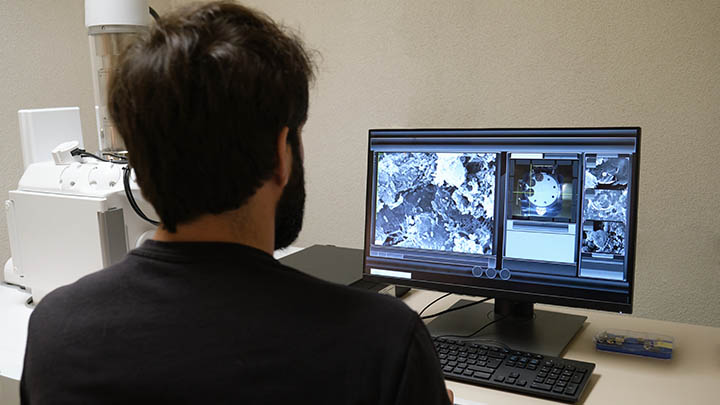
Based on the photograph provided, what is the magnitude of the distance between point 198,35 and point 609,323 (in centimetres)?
116

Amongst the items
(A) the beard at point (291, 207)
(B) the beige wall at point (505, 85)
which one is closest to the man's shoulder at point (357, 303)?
(A) the beard at point (291, 207)

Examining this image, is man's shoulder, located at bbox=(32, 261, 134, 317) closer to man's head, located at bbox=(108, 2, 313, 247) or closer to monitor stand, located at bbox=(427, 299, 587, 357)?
man's head, located at bbox=(108, 2, 313, 247)

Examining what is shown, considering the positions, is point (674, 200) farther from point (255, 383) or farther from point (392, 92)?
point (255, 383)

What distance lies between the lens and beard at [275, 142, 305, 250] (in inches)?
30.5

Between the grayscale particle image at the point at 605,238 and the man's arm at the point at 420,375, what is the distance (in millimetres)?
682

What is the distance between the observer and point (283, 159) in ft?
2.40

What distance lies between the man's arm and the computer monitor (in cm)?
64

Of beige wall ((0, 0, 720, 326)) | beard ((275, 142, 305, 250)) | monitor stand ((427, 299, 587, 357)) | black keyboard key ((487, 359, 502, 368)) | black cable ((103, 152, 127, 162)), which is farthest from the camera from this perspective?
beige wall ((0, 0, 720, 326))

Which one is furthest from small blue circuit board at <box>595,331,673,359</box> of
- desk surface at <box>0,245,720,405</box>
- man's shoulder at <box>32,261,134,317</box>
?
man's shoulder at <box>32,261,134,317</box>

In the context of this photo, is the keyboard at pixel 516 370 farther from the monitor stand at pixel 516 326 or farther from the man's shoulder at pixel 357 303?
the man's shoulder at pixel 357 303

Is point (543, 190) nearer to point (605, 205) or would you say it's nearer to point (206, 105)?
point (605, 205)

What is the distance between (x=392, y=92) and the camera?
2512 mm

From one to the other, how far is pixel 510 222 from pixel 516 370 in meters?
0.31

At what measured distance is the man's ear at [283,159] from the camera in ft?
2.36
